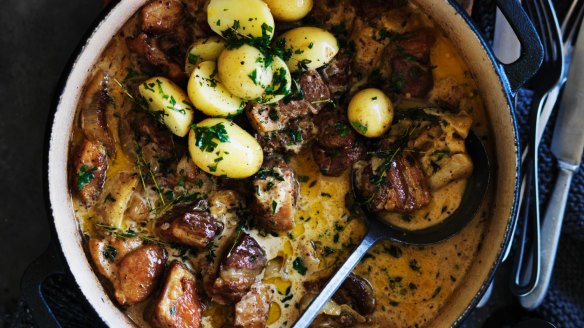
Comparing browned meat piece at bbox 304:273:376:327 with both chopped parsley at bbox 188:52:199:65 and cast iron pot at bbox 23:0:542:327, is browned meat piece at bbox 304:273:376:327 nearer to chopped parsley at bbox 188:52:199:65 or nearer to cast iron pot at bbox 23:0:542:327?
cast iron pot at bbox 23:0:542:327

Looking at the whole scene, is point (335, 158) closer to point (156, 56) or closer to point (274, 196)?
point (274, 196)

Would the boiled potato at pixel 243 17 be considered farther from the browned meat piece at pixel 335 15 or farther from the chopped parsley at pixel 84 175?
the chopped parsley at pixel 84 175

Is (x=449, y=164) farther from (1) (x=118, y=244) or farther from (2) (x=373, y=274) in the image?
(1) (x=118, y=244)

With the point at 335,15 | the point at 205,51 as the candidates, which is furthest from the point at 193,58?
the point at 335,15

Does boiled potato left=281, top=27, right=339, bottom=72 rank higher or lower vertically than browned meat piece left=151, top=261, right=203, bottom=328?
higher

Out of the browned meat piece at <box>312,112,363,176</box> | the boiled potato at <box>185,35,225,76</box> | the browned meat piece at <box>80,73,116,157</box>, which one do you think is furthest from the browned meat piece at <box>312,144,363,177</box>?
the browned meat piece at <box>80,73,116,157</box>

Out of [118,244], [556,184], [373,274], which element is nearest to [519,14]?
[556,184]
